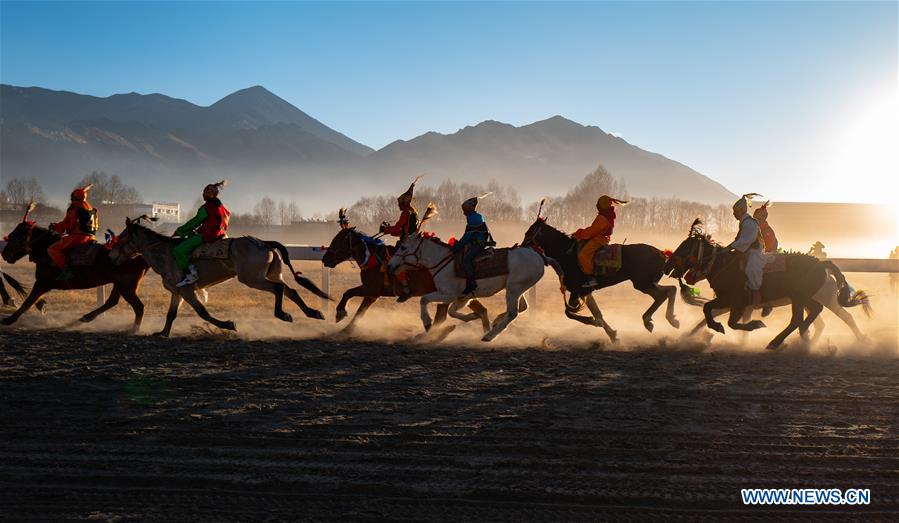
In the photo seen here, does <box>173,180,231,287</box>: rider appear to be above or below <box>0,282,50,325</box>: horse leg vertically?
above

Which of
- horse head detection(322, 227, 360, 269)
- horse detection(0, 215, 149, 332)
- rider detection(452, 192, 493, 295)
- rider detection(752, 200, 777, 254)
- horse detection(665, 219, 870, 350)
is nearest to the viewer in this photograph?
horse detection(665, 219, 870, 350)

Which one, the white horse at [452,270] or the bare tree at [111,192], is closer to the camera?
the white horse at [452,270]

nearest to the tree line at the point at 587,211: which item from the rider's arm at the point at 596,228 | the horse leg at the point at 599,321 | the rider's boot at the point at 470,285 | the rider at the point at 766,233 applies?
the rider at the point at 766,233

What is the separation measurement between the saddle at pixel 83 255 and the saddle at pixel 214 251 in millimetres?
2051

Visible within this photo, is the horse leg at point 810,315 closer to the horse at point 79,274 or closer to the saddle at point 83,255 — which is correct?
the horse at point 79,274

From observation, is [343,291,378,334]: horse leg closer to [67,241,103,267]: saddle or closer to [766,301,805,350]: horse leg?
[67,241,103,267]: saddle

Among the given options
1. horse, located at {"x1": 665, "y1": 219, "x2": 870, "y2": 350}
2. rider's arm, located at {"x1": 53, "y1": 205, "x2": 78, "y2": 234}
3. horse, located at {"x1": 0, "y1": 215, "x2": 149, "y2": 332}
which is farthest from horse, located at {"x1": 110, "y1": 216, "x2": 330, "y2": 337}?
horse, located at {"x1": 665, "y1": 219, "x2": 870, "y2": 350}

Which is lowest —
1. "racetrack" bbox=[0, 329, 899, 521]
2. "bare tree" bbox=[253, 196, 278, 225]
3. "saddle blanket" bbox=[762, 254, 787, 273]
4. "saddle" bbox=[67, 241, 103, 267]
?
"racetrack" bbox=[0, 329, 899, 521]

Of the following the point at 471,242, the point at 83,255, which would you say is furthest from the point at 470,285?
the point at 83,255

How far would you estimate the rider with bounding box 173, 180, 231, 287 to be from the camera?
11297 mm

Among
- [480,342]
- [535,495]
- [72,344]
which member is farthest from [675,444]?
[72,344]

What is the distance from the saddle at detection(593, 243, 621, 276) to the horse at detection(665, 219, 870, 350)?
762 mm

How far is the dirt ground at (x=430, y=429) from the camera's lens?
4.64 meters

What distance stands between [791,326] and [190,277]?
29.8 ft
